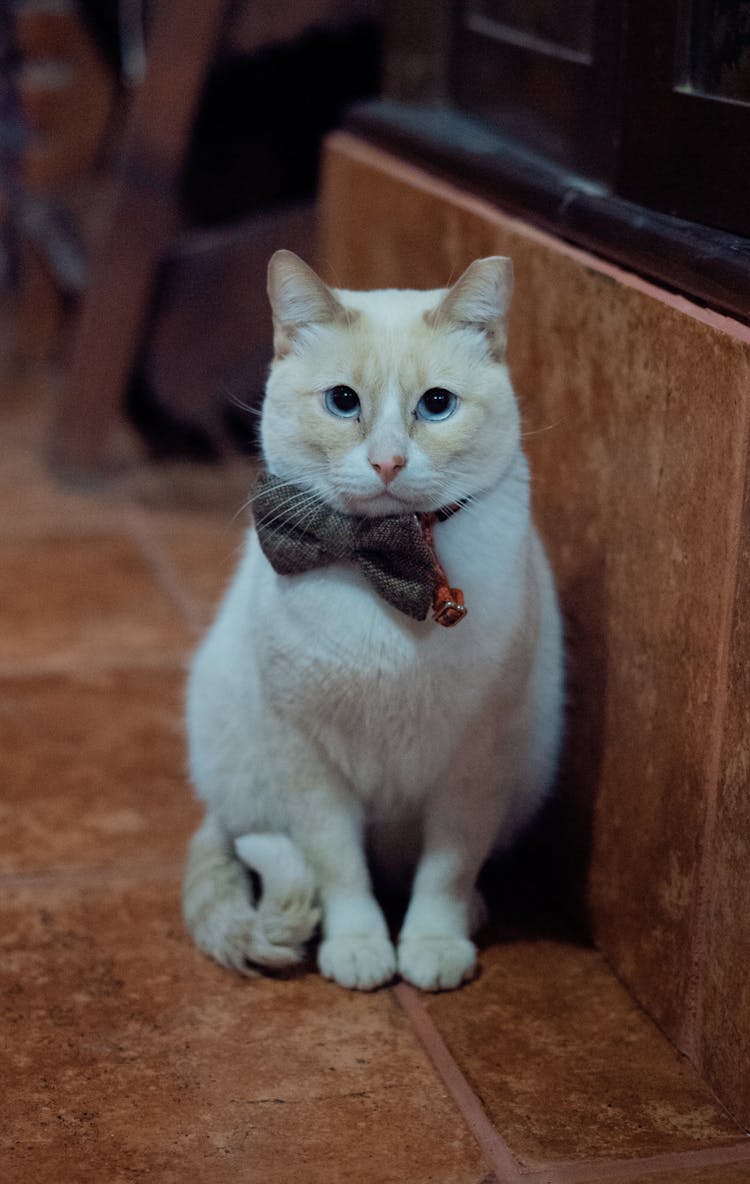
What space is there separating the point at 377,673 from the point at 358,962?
0.33 m

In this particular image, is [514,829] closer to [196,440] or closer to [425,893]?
[425,893]

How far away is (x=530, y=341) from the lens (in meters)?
1.75

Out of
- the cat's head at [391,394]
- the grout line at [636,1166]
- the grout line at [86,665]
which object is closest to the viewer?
the grout line at [636,1166]

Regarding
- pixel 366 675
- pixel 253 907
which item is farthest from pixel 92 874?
pixel 366 675

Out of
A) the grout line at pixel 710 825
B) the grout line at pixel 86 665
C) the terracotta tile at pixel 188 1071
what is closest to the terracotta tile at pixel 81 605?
the grout line at pixel 86 665

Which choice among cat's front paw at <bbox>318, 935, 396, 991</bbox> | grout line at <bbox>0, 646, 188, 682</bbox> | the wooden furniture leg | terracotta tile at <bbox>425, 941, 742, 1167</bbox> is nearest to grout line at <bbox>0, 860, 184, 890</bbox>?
cat's front paw at <bbox>318, 935, 396, 991</bbox>

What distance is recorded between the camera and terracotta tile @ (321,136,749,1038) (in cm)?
136

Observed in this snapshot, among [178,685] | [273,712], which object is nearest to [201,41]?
[178,685]

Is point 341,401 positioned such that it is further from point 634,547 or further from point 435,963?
point 435,963

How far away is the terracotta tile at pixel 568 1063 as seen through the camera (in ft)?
4.35

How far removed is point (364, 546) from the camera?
142 cm

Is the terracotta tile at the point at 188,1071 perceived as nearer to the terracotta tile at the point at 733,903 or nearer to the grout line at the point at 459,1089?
the grout line at the point at 459,1089

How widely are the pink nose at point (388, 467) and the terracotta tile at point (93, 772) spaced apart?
0.70m

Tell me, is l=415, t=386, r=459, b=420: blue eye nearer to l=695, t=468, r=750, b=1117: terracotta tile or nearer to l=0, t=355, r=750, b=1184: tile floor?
l=695, t=468, r=750, b=1117: terracotta tile
